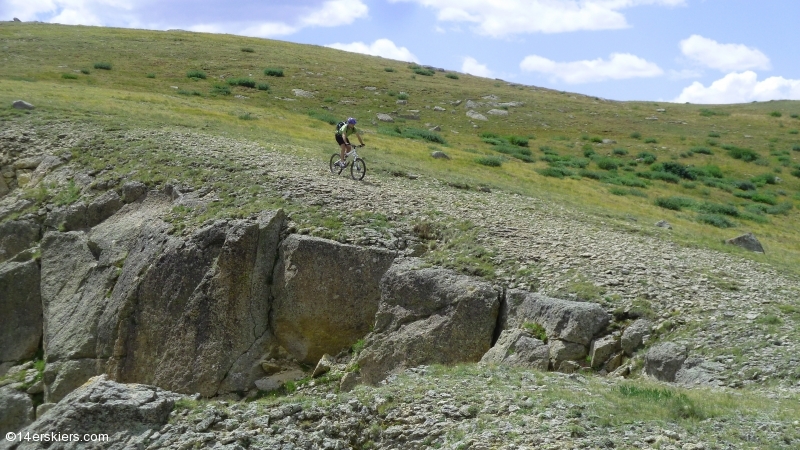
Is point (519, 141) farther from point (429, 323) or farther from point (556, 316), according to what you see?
point (556, 316)

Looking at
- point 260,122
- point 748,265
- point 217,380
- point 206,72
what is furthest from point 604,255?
point 206,72

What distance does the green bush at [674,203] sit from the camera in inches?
1686

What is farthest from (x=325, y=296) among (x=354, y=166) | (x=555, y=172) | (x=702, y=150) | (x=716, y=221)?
(x=702, y=150)

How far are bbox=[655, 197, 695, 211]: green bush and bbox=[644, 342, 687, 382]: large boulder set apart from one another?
2957cm

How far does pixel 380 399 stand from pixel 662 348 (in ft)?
20.1

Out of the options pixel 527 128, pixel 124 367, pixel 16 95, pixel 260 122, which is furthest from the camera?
pixel 527 128

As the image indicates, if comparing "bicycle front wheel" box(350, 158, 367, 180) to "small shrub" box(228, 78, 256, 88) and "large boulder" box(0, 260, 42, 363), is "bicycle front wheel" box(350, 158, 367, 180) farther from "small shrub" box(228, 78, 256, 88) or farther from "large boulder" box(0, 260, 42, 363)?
"small shrub" box(228, 78, 256, 88)

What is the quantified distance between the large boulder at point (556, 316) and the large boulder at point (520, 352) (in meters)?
0.46

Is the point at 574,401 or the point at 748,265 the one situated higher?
the point at 748,265

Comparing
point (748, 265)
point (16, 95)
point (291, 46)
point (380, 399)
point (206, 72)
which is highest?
point (291, 46)

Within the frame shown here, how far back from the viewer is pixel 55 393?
66.6 feet

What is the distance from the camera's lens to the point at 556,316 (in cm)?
1642

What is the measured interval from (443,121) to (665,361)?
56.9 m

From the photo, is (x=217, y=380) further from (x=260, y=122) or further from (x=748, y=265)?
(x=260, y=122)
